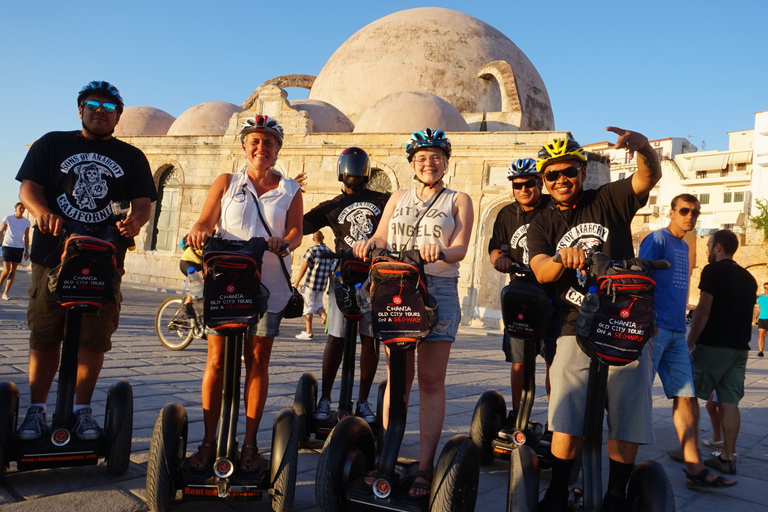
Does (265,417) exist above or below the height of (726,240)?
below

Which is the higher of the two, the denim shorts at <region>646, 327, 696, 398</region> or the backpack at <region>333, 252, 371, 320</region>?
the backpack at <region>333, 252, 371, 320</region>

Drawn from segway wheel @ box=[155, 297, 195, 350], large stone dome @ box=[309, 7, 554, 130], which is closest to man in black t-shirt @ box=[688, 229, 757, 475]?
segway wheel @ box=[155, 297, 195, 350]

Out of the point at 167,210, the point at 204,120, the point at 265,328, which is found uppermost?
the point at 204,120

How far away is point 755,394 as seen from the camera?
295 inches

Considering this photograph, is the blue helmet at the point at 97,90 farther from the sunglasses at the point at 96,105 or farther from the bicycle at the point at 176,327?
the bicycle at the point at 176,327

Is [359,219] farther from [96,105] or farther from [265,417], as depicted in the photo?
[96,105]

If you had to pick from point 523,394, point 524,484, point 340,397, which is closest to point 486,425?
point 523,394

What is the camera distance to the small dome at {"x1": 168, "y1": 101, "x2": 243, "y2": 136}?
2291 cm

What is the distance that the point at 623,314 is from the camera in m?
2.38

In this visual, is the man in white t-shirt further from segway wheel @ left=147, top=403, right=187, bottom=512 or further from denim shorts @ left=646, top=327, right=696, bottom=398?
denim shorts @ left=646, top=327, right=696, bottom=398

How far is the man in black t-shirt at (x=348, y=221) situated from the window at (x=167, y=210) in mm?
17102

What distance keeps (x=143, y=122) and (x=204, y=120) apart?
3442 mm

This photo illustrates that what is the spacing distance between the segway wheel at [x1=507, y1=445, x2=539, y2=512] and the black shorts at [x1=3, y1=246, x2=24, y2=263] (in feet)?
37.5

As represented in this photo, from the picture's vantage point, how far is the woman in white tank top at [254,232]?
2.89 meters
